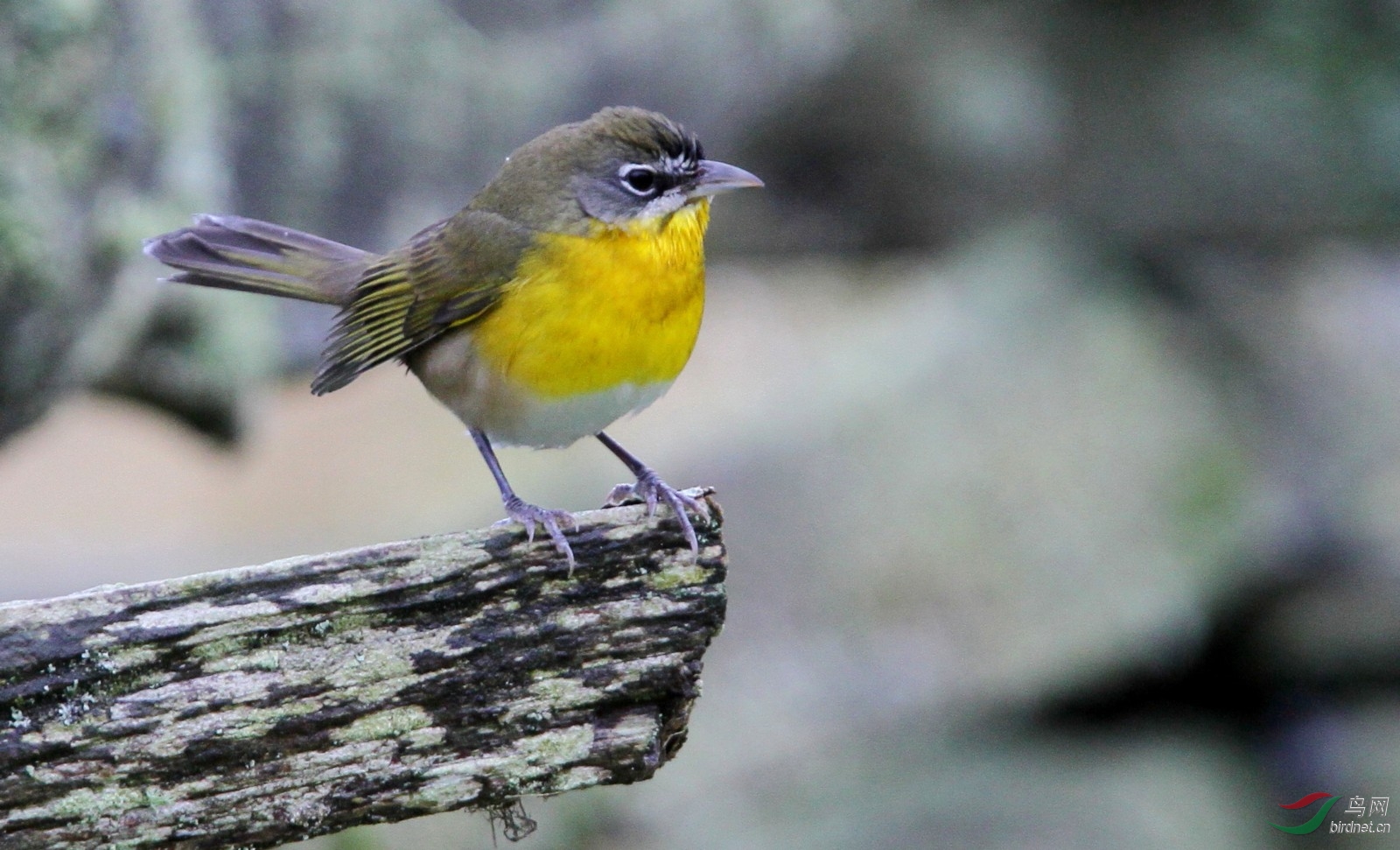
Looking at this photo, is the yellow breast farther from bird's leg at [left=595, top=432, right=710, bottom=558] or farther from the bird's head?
bird's leg at [left=595, top=432, right=710, bottom=558]

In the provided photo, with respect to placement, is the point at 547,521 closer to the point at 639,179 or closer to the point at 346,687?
the point at 346,687

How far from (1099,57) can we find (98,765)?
6704mm

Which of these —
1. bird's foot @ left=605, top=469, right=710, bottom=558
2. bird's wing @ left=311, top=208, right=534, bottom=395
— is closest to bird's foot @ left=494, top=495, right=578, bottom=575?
bird's foot @ left=605, top=469, right=710, bottom=558

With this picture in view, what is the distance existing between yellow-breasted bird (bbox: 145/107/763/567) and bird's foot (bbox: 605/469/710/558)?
0.01m

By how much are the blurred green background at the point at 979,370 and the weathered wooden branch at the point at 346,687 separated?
11.2ft

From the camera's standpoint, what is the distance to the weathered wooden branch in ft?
8.04

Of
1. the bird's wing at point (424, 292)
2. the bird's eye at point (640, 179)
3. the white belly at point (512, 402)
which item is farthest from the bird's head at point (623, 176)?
the white belly at point (512, 402)

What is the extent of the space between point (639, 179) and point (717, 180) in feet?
0.69

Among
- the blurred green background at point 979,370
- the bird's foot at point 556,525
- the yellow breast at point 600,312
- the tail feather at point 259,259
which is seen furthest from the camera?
the blurred green background at point 979,370

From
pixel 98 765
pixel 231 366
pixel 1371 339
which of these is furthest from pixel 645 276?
pixel 1371 339

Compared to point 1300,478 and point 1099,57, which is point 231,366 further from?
point 1300,478

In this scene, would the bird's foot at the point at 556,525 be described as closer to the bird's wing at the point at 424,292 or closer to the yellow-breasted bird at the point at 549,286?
the yellow-breasted bird at the point at 549,286

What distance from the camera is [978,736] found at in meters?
7.70

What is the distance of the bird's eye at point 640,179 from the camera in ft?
13.1
